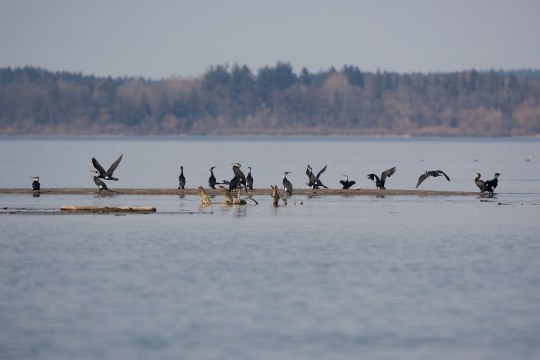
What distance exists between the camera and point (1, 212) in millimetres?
34375

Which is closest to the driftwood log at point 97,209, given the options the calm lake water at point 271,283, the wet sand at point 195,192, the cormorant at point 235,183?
the calm lake water at point 271,283

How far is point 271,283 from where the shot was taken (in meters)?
22.0

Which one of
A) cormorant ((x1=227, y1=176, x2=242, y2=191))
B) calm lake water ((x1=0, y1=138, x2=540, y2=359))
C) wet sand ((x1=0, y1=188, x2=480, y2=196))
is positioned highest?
cormorant ((x1=227, y1=176, x2=242, y2=191))

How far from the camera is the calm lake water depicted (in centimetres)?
1702

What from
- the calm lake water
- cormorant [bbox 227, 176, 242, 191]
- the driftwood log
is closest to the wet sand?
cormorant [bbox 227, 176, 242, 191]

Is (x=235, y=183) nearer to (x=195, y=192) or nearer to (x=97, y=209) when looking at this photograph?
(x=195, y=192)

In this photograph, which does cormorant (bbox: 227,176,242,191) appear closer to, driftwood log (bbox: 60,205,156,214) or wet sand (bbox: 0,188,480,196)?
wet sand (bbox: 0,188,480,196)

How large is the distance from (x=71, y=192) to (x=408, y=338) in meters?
27.2

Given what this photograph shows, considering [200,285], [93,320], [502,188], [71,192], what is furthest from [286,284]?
[502,188]

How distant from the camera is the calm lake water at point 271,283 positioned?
17.0 metres

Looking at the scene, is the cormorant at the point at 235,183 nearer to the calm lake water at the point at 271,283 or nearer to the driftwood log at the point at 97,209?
the calm lake water at the point at 271,283

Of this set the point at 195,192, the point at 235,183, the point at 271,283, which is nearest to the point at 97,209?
the point at 235,183

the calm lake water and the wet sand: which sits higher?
the wet sand

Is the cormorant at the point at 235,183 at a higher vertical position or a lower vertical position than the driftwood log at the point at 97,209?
higher
